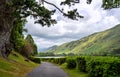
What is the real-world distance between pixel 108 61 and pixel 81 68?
1418 cm

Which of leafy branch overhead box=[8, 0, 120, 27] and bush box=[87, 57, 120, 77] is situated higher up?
leafy branch overhead box=[8, 0, 120, 27]

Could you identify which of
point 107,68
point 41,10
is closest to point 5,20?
point 41,10

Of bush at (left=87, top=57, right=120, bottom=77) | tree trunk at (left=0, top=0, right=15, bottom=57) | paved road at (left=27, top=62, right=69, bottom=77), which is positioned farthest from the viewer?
tree trunk at (left=0, top=0, right=15, bottom=57)

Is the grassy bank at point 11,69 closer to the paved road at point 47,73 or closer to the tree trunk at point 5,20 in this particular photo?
the paved road at point 47,73

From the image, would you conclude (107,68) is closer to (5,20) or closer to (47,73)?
(47,73)

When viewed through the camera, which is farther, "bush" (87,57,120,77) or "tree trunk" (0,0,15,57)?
"tree trunk" (0,0,15,57)

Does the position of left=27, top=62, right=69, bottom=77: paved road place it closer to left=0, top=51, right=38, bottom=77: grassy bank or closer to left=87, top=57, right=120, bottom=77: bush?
left=0, top=51, right=38, bottom=77: grassy bank

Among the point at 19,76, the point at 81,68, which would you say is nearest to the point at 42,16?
the point at 19,76

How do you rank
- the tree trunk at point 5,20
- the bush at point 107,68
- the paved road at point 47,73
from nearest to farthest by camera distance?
the bush at point 107,68, the paved road at point 47,73, the tree trunk at point 5,20

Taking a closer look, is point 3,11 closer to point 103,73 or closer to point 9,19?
point 9,19

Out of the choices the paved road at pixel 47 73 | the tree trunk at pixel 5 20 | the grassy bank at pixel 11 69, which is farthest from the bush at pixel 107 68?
the tree trunk at pixel 5 20

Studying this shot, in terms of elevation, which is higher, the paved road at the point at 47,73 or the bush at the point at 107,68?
the bush at the point at 107,68

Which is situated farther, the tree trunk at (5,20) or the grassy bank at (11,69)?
the tree trunk at (5,20)

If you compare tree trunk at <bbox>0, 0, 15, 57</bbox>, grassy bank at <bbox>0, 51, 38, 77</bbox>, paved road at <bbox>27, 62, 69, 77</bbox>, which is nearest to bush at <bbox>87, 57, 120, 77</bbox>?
paved road at <bbox>27, 62, 69, 77</bbox>
